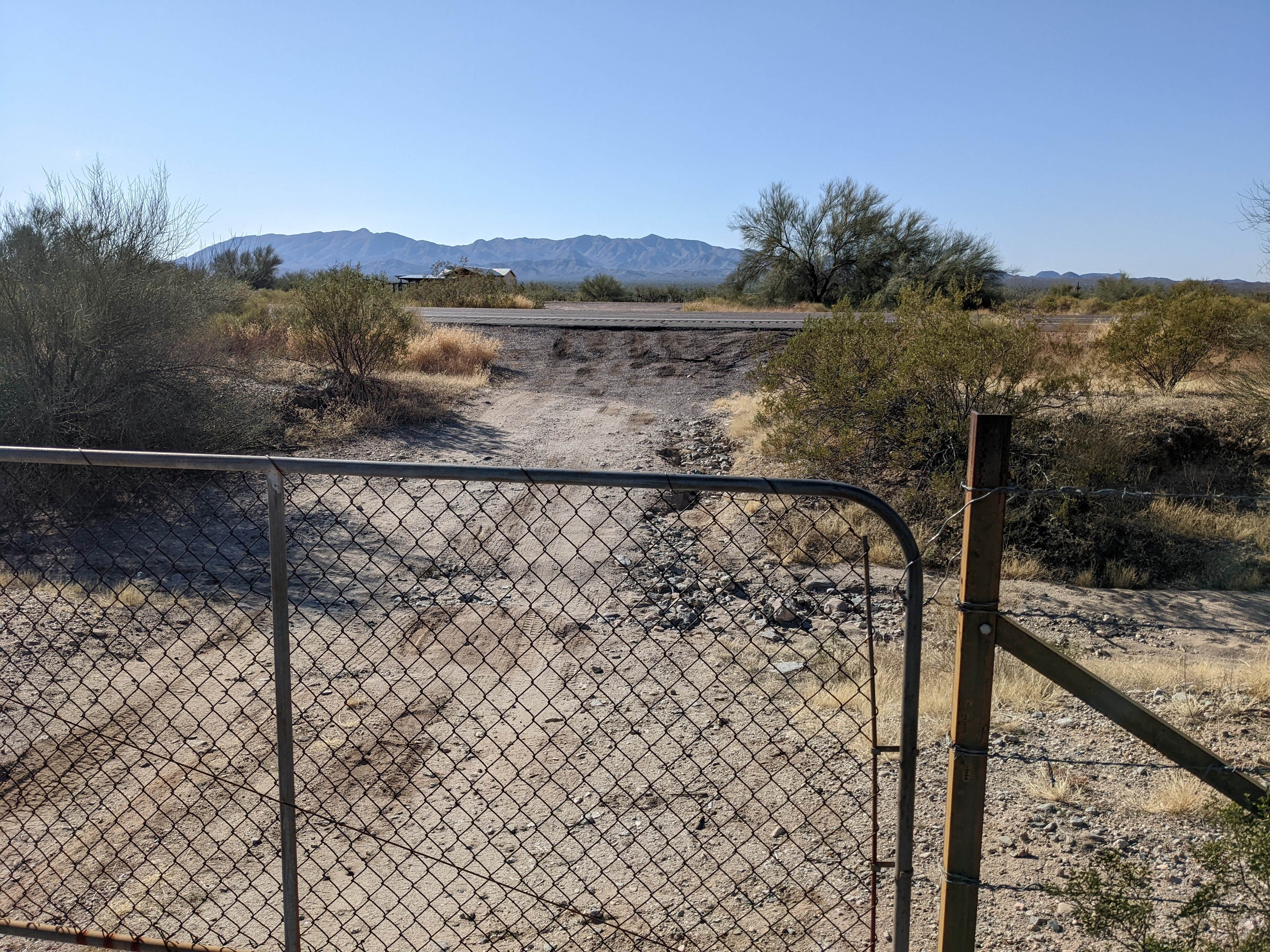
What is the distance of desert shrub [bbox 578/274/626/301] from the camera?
46.5 meters

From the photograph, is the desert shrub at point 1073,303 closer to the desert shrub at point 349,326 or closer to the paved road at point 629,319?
the paved road at point 629,319

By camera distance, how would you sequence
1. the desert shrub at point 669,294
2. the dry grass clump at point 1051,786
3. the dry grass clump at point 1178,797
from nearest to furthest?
the dry grass clump at point 1178,797 < the dry grass clump at point 1051,786 < the desert shrub at point 669,294

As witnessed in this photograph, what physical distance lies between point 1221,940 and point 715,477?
Result: 248 cm

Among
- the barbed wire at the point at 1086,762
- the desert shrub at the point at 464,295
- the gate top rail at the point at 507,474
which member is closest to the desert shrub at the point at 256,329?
the gate top rail at the point at 507,474

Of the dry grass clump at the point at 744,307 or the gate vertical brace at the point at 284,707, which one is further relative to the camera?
the dry grass clump at the point at 744,307

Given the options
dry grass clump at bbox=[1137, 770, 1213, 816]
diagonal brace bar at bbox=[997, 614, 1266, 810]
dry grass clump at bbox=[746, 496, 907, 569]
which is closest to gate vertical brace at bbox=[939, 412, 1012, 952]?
diagonal brace bar at bbox=[997, 614, 1266, 810]

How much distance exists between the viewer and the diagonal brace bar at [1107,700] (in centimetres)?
218

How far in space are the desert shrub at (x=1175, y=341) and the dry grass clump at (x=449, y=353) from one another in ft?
39.5

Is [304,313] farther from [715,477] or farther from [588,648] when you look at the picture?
[715,477]

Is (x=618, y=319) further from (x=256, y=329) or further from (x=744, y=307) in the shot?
(x=256, y=329)

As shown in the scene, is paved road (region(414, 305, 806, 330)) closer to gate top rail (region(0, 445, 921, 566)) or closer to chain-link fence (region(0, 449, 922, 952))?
chain-link fence (region(0, 449, 922, 952))

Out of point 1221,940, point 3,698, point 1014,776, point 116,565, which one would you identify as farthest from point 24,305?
point 1221,940

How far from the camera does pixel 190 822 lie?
4.05 m

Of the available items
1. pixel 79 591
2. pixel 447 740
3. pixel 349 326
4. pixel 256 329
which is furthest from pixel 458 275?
pixel 447 740
